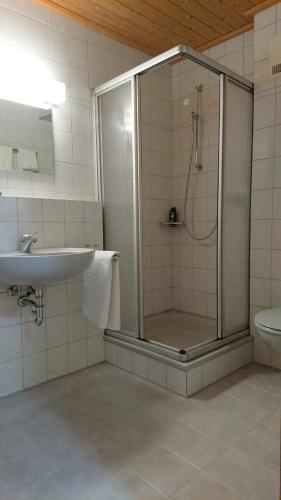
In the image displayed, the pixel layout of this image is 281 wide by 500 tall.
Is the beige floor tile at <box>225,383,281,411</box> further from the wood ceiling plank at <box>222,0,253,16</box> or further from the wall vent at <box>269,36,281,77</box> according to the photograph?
the wood ceiling plank at <box>222,0,253,16</box>

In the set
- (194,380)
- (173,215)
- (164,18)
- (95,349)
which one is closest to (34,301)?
(95,349)

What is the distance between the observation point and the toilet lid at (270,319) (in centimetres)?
156

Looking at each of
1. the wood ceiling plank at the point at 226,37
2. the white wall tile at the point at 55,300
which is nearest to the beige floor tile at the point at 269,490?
the white wall tile at the point at 55,300

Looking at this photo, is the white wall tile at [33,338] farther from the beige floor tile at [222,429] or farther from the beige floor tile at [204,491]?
the beige floor tile at [204,491]

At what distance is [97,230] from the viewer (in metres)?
2.42

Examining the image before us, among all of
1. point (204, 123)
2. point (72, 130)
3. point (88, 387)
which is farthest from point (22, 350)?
point (204, 123)

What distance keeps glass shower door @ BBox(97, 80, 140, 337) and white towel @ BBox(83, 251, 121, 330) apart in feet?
0.87

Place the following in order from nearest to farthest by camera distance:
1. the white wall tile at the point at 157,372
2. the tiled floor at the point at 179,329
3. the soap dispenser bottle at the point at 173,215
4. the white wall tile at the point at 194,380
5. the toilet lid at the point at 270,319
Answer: the toilet lid at the point at 270,319 → the white wall tile at the point at 194,380 → the white wall tile at the point at 157,372 → the tiled floor at the point at 179,329 → the soap dispenser bottle at the point at 173,215

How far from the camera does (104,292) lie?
205 centimetres

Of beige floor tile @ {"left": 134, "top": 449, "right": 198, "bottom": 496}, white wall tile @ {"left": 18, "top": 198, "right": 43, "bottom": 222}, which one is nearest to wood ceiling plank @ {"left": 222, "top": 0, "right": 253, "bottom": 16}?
white wall tile @ {"left": 18, "top": 198, "right": 43, "bottom": 222}

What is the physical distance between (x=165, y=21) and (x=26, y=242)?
185 centimetres

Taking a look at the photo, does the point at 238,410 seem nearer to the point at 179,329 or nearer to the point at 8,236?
the point at 179,329

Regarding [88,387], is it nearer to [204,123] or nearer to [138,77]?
[138,77]

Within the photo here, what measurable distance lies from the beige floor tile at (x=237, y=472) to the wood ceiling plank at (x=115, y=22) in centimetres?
268
